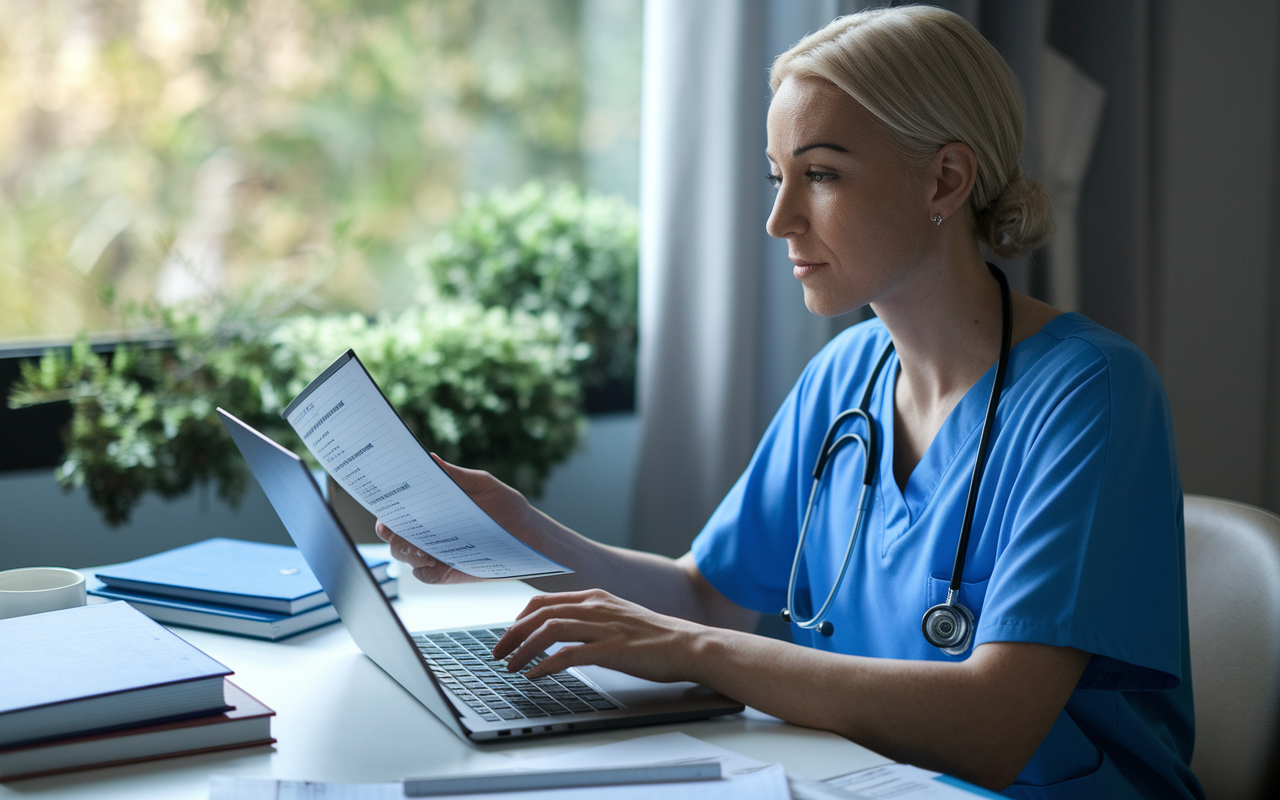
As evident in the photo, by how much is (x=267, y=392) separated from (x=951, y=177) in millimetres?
1058

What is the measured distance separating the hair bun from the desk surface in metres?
0.58

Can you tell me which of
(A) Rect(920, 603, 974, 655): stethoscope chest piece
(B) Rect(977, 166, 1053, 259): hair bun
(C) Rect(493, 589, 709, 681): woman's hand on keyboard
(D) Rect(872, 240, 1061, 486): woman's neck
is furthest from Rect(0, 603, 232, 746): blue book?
(B) Rect(977, 166, 1053, 259): hair bun

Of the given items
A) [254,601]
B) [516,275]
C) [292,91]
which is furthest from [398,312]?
[254,601]

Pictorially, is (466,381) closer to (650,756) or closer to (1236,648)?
(650,756)

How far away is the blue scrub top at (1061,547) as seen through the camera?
86 cm

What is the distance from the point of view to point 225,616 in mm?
1051

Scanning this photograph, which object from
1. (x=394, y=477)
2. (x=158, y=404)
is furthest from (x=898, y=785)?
(x=158, y=404)

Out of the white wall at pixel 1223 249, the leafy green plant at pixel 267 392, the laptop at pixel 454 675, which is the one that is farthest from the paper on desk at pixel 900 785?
the white wall at pixel 1223 249

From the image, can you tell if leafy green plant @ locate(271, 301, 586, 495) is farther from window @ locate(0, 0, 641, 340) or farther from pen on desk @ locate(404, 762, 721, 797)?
pen on desk @ locate(404, 762, 721, 797)

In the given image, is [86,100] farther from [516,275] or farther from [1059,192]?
[1059,192]

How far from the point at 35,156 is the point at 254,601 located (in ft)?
4.90

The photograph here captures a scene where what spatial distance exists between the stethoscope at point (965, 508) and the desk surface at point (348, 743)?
192 millimetres

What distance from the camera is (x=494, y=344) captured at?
1.73m

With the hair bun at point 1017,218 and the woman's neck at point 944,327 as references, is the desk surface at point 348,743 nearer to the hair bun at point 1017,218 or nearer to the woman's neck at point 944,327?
the woman's neck at point 944,327
